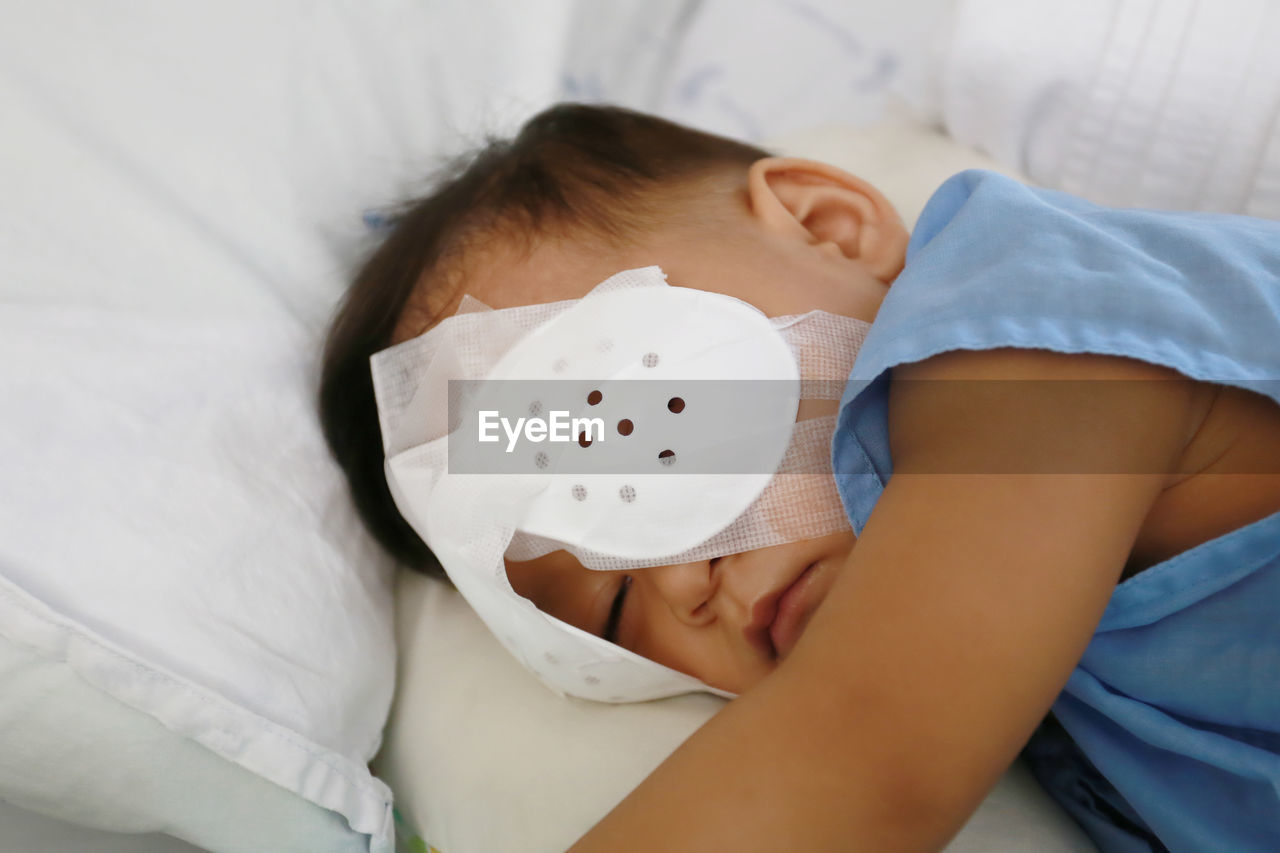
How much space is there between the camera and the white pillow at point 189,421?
→ 787 millimetres

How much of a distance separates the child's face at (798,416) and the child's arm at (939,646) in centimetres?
17

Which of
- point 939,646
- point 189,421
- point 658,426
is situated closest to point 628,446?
point 658,426

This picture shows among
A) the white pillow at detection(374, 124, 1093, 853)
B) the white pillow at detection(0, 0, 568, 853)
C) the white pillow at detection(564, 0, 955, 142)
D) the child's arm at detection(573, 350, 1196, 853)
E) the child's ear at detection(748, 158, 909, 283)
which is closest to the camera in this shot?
the child's arm at detection(573, 350, 1196, 853)

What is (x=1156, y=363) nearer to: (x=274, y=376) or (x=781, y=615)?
(x=781, y=615)

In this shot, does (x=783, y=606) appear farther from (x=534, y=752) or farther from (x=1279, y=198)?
(x=1279, y=198)

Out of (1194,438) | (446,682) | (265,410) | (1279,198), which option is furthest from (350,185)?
(1279,198)

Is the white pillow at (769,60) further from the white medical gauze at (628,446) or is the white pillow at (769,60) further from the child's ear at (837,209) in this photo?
A: the white medical gauze at (628,446)

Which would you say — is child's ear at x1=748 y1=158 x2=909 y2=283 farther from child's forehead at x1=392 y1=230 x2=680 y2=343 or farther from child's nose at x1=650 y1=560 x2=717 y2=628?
child's nose at x1=650 y1=560 x2=717 y2=628

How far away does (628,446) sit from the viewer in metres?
0.83

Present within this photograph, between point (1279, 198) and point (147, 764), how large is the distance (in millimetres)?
1452

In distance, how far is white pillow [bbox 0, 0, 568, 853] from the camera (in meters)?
0.79

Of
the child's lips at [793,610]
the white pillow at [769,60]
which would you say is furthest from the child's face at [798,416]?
the white pillow at [769,60]
